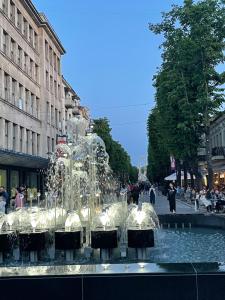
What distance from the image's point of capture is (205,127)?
117ft

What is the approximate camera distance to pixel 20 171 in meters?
47.7

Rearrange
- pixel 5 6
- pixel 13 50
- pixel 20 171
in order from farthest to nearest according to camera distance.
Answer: pixel 20 171 → pixel 13 50 → pixel 5 6

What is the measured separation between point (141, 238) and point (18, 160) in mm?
30963

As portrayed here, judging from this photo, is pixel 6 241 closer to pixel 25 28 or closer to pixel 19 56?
pixel 19 56

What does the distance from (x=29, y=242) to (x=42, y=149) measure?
45.3m

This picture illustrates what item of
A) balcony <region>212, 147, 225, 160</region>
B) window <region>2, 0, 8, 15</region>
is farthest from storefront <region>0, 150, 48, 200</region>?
balcony <region>212, 147, 225, 160</region>

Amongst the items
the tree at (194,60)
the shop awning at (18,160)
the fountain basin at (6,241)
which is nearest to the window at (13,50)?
the shop awning at (18,160)

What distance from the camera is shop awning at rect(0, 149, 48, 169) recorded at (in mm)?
36691

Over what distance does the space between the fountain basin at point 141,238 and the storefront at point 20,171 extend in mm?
24558

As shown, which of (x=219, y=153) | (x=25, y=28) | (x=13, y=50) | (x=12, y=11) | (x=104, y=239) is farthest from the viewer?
(x=219, y=153)

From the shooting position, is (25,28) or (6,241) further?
(25,28)

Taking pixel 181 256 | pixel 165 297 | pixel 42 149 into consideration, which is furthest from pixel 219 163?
pixel 165 297

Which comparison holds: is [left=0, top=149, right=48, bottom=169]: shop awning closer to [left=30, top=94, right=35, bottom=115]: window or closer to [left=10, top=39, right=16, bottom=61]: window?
[left=30, top=94, right=35, bottom=115]: window

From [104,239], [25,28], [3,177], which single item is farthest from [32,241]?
[25,28]
